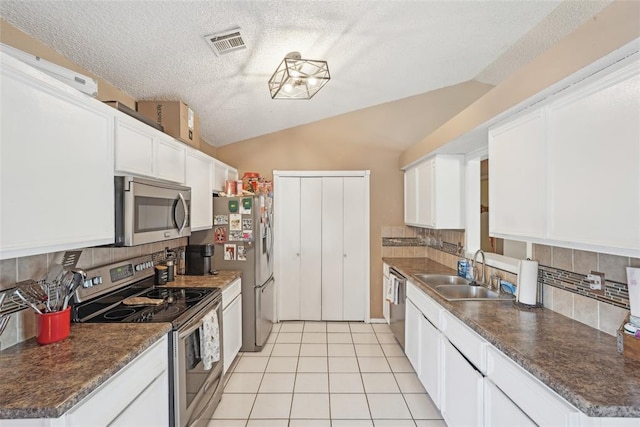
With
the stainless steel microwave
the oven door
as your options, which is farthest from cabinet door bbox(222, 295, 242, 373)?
the stainless steel microwave

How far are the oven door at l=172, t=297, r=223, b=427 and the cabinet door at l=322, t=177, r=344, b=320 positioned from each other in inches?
79.7

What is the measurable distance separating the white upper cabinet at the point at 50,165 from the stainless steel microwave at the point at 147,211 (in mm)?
73

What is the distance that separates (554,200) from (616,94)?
0.52 m

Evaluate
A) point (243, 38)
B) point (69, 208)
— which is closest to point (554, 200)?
point (243, 38)

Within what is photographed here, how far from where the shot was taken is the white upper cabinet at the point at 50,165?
108cm

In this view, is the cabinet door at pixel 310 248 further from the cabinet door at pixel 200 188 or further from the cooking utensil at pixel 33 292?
the cooking utensil at pixel 33 292

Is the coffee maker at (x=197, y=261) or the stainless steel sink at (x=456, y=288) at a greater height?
the coffee maker at (x=197, y=261)

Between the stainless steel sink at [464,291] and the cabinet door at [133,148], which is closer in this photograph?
the cabinet door at [133,148]

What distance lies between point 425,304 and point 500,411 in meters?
1.03

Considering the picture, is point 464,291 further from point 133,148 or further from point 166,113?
point 166,113

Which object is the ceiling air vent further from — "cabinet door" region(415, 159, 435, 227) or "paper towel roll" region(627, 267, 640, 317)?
"paper towel roll" region(627, 267, 640, 317)

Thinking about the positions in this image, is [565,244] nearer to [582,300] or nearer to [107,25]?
[582,300]

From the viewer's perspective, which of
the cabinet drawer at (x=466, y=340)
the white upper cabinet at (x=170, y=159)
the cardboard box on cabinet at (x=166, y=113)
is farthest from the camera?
the cardboard box on cabinet at (x=166, y=113)

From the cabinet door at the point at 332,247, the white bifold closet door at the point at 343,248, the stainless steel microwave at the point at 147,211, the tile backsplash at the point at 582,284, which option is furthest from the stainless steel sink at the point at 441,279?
the stainless steel microwave at the point at 147,211
